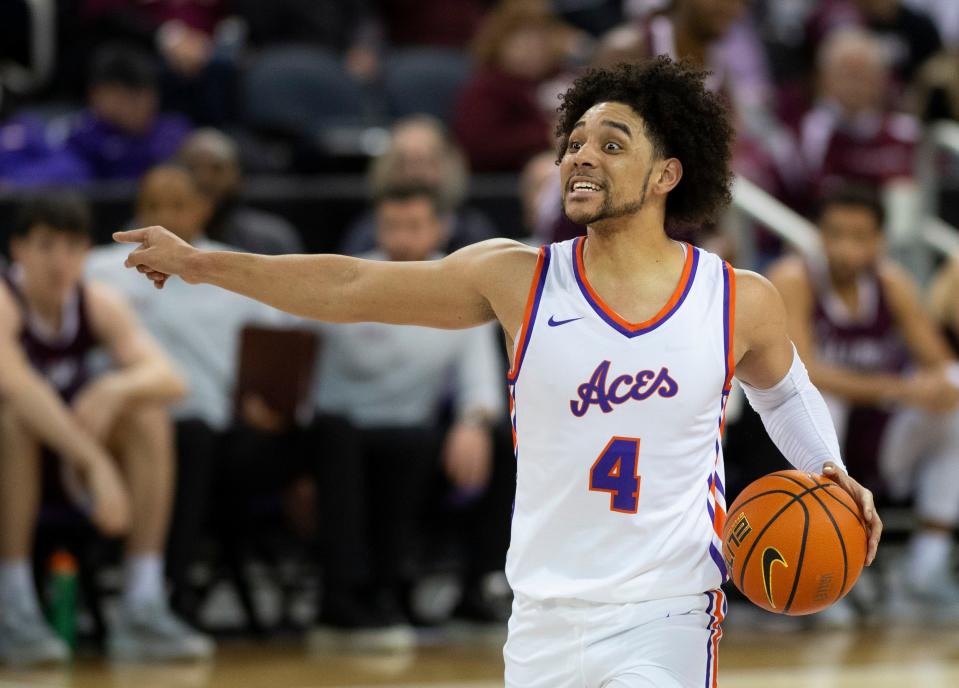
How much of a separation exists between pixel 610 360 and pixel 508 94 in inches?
232

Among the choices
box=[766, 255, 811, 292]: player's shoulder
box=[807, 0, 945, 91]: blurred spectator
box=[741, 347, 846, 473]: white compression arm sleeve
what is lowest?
box=[741, 347, 846, 473]: white compression arm sleeve

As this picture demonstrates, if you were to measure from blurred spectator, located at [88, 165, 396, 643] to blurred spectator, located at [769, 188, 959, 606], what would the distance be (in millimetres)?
2431

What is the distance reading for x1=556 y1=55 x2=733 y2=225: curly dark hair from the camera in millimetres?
3783

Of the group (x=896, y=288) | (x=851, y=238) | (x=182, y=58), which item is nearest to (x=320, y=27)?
(x=182, y=58)

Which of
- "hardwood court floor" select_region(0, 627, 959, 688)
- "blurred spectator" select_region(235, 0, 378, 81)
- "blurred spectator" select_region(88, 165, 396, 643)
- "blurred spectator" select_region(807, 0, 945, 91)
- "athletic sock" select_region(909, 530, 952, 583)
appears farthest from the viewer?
"blurred spectator" select_region(807, 0, 945, 91)

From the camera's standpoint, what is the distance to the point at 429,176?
8047 millimetres

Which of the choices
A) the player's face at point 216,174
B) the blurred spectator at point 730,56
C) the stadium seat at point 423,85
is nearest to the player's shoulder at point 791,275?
the blurred spectator at point 730,56

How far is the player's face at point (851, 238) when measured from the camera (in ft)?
26.0

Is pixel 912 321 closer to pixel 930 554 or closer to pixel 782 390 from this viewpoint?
pixel 930 554

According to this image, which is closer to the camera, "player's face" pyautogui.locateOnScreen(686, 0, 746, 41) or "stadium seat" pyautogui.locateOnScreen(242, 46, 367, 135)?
"player's face" pyautogui.locateOnScreen(686, 0, 746, 41)

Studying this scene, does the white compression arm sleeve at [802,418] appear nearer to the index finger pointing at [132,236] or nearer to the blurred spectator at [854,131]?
the index finger pointing at [132,236]

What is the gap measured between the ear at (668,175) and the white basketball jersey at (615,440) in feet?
0.79

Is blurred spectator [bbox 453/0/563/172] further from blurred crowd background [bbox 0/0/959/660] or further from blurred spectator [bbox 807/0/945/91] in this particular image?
blurred spectator [bbox 807/0/945/91]

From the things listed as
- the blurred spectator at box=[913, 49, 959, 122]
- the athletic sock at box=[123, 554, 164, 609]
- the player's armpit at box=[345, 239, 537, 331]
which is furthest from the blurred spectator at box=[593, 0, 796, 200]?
the athletic sock at box=[123, 554, 164, 609]
